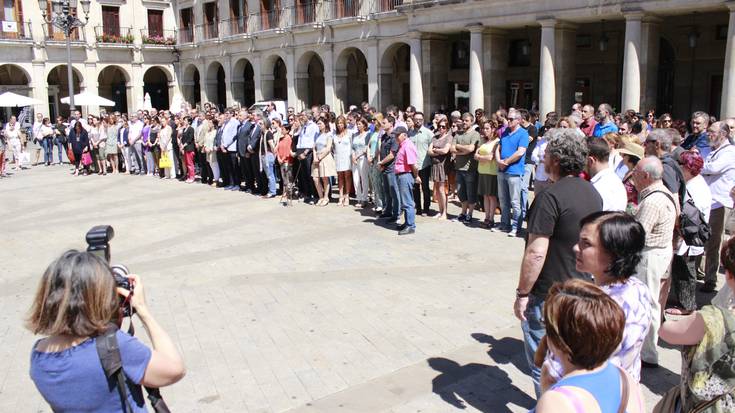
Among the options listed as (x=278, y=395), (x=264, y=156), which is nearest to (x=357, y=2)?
(x=264, y=156)

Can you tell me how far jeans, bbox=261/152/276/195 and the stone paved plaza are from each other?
144cm

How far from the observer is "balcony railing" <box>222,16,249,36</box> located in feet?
112

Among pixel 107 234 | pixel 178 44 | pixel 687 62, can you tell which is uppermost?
pixel 178 44

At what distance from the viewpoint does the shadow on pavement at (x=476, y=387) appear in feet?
15.4

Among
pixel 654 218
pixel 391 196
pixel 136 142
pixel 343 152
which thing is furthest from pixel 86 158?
pixel 654 218

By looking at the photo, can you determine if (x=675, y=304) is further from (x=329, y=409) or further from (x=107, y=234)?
(x=107, y=234)

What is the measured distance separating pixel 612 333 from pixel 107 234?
2.09m

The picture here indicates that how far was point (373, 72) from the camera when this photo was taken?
27094mm

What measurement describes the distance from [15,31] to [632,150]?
3711 cm

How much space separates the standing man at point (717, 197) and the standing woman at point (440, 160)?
447cm

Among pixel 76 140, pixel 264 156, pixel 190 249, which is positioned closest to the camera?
pixel 190 249

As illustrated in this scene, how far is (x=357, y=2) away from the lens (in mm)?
27141

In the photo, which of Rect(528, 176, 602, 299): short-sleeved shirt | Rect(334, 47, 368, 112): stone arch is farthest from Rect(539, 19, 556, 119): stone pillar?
Rect(528, 176, 602, 299): short-sleeved shirt

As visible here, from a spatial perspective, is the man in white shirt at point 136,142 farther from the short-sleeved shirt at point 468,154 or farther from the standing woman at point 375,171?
the short-sleeved shirt at point 468,154
